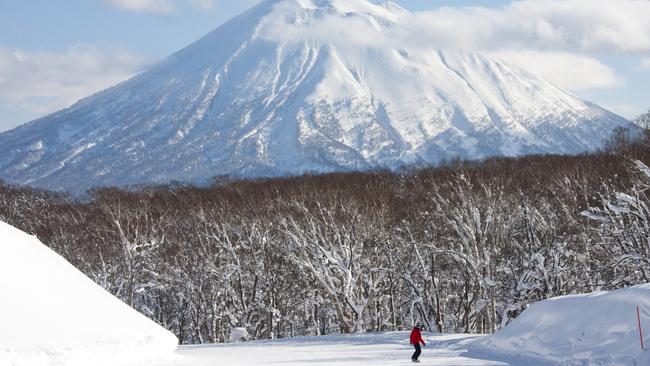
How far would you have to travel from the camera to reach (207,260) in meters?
46.3

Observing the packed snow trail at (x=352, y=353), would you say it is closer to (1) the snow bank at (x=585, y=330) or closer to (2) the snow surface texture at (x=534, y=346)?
(2) the snow surface texture at (x=534, y=346)

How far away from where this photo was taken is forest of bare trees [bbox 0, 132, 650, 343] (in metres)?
37.8

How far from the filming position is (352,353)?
24.6 m

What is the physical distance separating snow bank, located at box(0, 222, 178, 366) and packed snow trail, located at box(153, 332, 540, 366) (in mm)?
1248

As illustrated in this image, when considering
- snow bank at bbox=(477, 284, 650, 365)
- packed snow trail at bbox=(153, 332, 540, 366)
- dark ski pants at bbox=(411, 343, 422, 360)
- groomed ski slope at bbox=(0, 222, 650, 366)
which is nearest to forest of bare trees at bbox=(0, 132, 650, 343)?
snow bank at bbox=(477, 284, 650, 365)

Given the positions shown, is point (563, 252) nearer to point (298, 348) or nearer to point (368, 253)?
point (368, 253)

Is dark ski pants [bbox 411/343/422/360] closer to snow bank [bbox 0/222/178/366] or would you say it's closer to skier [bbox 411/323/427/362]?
skier [bbox 411/323/427/362]

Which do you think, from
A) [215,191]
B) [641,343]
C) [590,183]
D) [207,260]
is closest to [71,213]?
[215,191]

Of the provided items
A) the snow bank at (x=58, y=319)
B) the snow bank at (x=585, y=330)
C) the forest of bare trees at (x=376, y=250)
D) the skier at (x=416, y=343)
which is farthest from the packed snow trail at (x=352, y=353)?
the forest of bare trees at (x=376, y=250)

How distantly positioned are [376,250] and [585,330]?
23.1m

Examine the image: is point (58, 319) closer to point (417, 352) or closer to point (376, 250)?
point (417, 352)

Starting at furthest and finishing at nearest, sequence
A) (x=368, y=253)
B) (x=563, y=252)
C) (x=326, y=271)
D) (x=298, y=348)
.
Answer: (x=368, y=253) < (x=326, y=271) < (x=563, y=252) < (x=298, y=348)

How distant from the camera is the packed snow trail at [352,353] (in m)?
21.7

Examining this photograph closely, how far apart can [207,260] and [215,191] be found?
21026 millimetres
